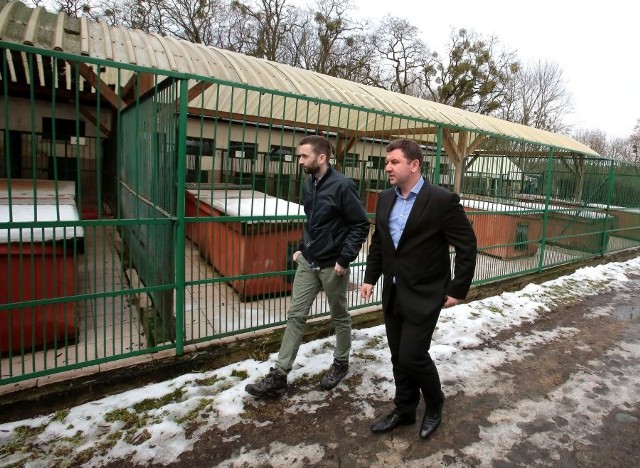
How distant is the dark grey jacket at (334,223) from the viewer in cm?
289

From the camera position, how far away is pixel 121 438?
2516 millimetres

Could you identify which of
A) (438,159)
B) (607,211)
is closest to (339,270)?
(438,159)

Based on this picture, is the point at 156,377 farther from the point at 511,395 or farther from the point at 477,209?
the point at 477,209

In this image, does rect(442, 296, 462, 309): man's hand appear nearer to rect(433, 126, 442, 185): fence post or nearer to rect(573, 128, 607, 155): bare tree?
rect(433, 126, 442, 185): fence post

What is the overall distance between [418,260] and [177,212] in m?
1.93

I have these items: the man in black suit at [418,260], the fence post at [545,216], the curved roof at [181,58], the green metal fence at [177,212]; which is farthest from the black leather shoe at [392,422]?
the fence post at [545,216]

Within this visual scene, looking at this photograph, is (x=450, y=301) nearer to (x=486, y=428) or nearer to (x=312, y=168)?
(x=486, y=428)

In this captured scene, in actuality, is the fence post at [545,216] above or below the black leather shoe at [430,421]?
above

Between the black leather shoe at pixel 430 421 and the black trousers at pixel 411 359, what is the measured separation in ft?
0.14

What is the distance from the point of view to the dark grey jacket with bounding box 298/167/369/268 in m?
2.89

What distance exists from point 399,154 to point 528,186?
4984 millimetres

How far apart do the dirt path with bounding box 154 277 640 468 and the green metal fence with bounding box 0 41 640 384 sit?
1.09 m

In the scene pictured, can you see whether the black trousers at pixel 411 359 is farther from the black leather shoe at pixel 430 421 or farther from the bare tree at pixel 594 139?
the bare tree at pixel 594 139

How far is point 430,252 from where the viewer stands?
243 cm
